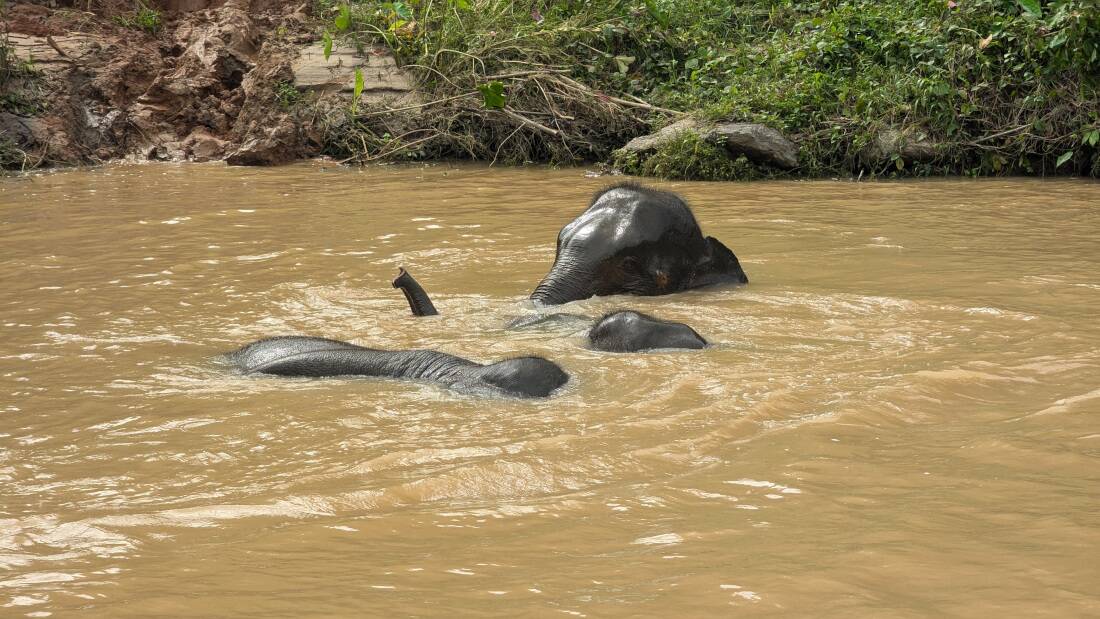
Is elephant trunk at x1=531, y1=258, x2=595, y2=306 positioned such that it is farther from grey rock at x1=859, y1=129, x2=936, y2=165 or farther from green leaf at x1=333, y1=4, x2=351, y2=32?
green leaf at x1=333, y1=4, x2=351, y2=32

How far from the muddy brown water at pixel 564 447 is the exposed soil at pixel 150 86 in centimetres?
652

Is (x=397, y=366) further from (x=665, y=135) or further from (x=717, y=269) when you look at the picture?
(x=665, y=135)

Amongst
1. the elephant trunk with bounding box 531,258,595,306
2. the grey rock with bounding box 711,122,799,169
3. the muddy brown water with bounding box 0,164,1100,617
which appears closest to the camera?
the muddy brown water with bounding box 0,164,1100,617

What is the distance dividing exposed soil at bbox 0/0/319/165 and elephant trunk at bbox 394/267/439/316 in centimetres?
802

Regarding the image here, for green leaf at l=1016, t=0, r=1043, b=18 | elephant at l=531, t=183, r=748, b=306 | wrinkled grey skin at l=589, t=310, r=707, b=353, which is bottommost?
wrinkled grey skin at l=589, t=310, r=707, b=353

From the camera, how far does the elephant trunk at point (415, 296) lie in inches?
218

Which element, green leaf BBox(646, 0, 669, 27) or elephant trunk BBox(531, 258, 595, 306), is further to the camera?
green leaf BBox(646, 0, 669, 27)

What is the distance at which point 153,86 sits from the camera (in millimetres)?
14445

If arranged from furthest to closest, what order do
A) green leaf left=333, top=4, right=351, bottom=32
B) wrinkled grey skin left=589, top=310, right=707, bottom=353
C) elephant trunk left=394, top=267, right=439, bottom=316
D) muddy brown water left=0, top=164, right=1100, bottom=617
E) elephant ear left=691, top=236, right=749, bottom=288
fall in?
1. green leaf left=333, top=4, right=351, bottom=32
2. elephant ear left=691, top=236, right=749, bottom=288
3. elephant trunk left=394, top=267, right=439, bottom=316
4. wrinkled grey skin left=589, top=310, right=707, bottom=353
5. muddy brown water left=0, top=164, right=1100, bottom=617

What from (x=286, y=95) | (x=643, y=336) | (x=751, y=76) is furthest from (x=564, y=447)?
(x=286, y=95)

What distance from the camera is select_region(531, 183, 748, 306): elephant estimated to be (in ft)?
20.9

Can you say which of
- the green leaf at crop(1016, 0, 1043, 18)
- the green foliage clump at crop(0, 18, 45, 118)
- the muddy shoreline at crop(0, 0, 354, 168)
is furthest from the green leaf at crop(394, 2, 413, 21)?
the green leaf at crop(1016, 0, 1043, 18)

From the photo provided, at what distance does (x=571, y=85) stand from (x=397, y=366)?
9.35m

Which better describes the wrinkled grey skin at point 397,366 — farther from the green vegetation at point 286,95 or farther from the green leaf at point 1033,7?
the green vegetation at point 286,95
